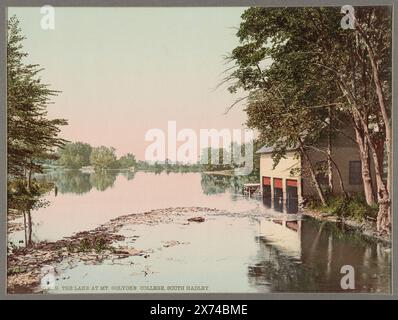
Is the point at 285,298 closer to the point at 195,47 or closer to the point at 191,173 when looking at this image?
the point at 191,173

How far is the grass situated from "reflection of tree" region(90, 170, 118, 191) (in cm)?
249

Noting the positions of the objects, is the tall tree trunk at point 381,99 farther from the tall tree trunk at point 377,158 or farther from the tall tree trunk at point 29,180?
the tall tree trunk at point 29,180

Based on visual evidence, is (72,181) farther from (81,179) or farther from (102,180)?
(102,180)

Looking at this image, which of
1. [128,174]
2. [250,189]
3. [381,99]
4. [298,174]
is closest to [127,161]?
[128,174]

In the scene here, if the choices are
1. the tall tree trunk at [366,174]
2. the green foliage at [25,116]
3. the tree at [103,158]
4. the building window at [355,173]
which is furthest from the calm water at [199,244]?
the building window at [355,173]

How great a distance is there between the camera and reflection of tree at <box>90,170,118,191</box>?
5621mm

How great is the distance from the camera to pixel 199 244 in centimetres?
559

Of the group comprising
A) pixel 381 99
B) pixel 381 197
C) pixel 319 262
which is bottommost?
pixel 319 262

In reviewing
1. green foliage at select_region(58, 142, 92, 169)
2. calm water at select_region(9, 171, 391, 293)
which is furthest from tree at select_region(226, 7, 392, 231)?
green foliage at select_region(58, 142, 92, 169)

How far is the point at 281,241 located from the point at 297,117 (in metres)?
1.55

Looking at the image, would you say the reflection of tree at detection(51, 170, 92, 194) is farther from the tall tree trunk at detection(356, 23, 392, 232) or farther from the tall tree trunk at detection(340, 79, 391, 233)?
the tall tree trunk at detection(356, 23, 392, 232)

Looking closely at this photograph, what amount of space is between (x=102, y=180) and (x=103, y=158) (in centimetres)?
27

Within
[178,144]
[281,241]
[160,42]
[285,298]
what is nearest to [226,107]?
[178,144]

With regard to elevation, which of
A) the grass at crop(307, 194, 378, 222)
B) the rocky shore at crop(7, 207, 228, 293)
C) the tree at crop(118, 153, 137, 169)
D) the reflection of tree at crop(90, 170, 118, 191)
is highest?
the tree at crop(118, 153, 137, 169)
